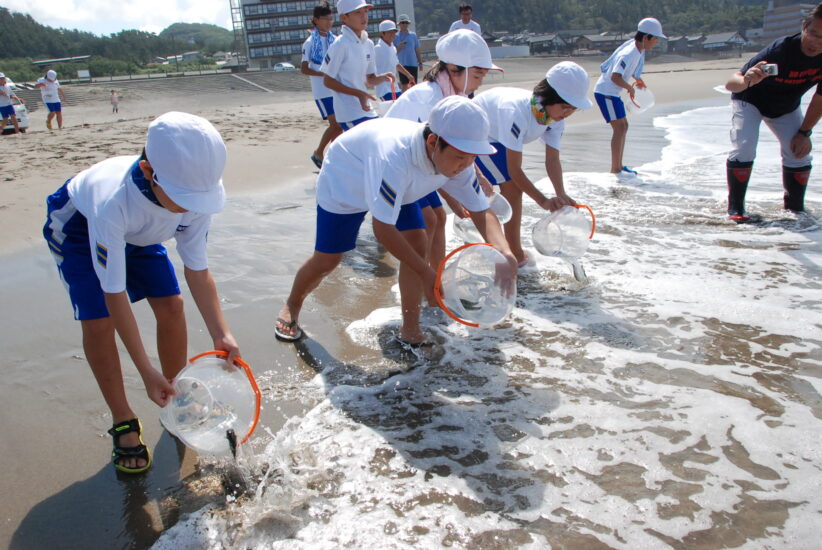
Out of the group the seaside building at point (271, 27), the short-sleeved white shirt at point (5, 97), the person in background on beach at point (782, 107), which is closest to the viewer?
the person in background on beach at point (782, 107)

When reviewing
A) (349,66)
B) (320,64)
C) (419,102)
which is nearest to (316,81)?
(320,64)

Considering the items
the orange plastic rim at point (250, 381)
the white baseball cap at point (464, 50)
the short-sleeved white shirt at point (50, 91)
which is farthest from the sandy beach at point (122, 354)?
the short-sleeved white shirt at point (50, 91)

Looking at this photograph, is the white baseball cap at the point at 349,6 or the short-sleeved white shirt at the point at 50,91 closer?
the white baseball cap at the point at 349,6

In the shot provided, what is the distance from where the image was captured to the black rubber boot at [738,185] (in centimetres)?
566

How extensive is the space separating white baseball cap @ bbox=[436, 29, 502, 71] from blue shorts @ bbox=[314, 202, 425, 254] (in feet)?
3.64

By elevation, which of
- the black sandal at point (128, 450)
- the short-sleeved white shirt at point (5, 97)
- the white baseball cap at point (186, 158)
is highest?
the short-sleeved white shirt at point (5, 97)

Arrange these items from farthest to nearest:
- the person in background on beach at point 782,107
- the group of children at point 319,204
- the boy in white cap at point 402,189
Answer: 1. the person in background on beach at point 782,107
2. the boy in white cap at point 402,189
3. the group of children at point 319,204

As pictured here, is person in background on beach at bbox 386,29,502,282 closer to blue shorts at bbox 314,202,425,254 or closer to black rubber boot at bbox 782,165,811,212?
blue shorts at bbox 314,202,425,254

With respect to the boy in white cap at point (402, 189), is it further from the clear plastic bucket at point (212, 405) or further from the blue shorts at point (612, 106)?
the blue shorts at point (612, 106)

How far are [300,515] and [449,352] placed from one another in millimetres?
1424

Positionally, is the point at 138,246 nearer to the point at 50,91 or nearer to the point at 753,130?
the point at 753,130

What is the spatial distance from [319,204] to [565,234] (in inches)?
71.1

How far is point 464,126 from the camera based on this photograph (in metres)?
2.53

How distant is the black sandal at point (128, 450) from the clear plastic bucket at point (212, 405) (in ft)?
0.89
